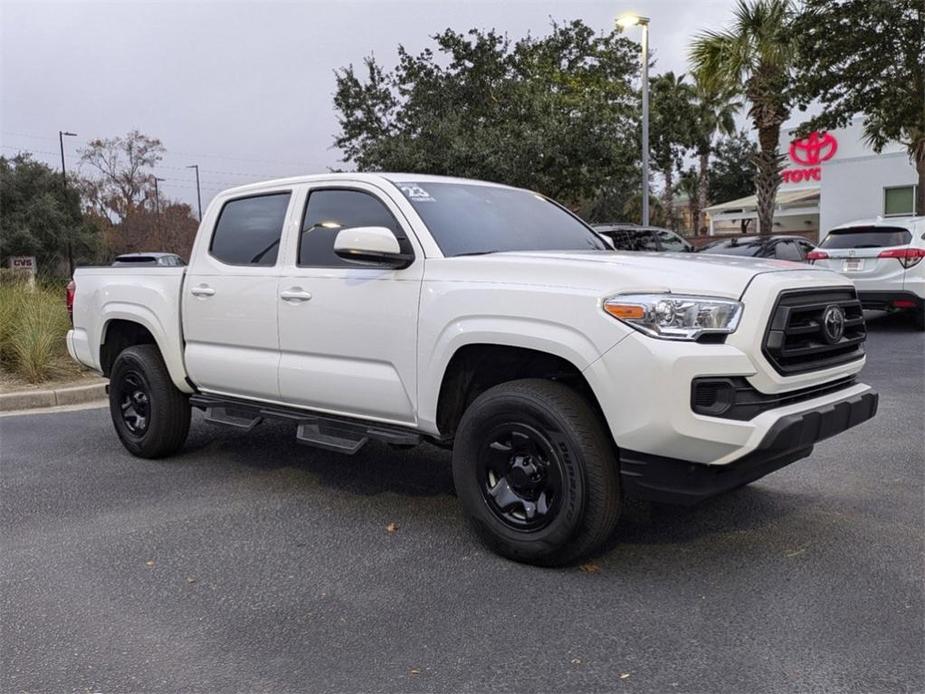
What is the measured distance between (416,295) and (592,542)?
1497 mm

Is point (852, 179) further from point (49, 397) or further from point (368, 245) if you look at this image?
point (368, 245)

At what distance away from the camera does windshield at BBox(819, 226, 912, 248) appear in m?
12.1

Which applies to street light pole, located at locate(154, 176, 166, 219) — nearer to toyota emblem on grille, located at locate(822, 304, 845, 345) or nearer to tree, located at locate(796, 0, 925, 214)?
tree, located at locate(796, 0, 925, 214)

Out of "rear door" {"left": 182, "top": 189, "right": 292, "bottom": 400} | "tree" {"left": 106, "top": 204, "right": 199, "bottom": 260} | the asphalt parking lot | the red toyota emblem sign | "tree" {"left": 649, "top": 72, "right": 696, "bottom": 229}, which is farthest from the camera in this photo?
"tree" {"left": 106, "top": 204, "right": 199, "bottom": 260}

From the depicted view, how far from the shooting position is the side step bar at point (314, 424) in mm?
4410

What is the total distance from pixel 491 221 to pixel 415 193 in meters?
0.47

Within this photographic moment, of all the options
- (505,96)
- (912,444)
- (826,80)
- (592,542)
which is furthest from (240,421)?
(505,96)

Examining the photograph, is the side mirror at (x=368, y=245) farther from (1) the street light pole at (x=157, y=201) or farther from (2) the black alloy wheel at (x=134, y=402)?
(1) the street light pole at (x=157, y=201)

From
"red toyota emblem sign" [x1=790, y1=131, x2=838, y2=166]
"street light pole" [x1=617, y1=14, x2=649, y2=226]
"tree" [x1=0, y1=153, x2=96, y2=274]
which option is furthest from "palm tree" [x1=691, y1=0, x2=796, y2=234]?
"tree" [x1=0, y1=153, x2=96, y2=274]

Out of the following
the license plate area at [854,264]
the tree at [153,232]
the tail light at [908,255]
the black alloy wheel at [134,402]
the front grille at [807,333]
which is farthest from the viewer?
the tree at [153,232]

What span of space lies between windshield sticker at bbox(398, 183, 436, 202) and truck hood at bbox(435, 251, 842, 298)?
23.8 inches

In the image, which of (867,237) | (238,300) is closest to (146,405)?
(238,300)

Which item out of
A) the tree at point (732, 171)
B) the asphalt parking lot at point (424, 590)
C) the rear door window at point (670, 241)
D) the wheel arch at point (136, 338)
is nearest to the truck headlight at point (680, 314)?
the asphalt parking lot at point (424, 590)

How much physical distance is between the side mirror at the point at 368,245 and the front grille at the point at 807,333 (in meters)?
1.85
